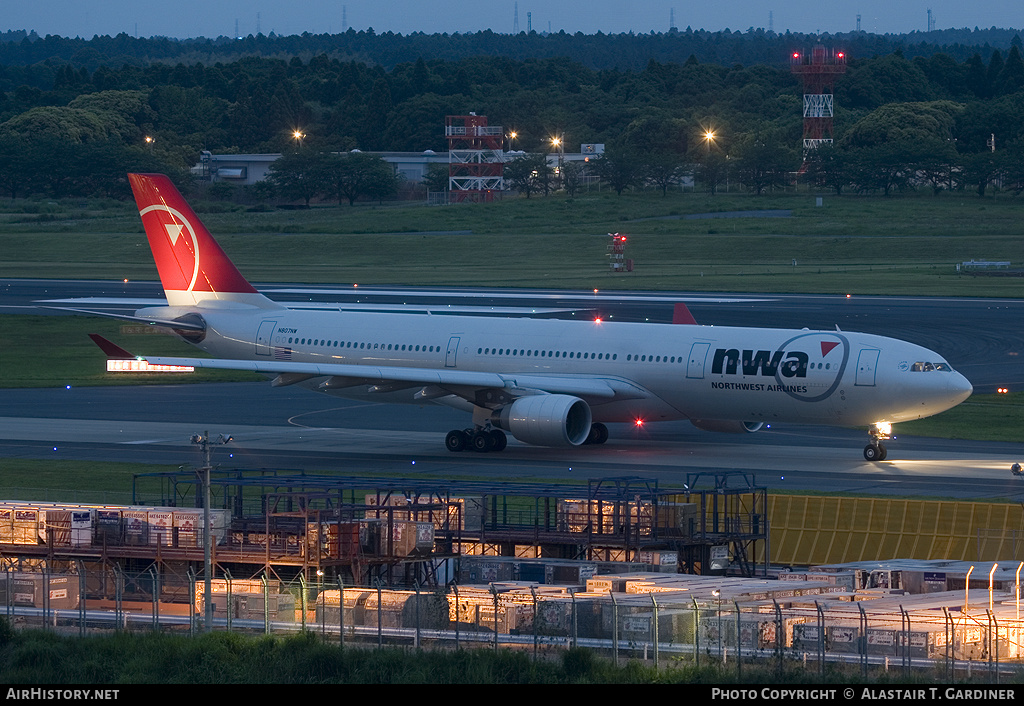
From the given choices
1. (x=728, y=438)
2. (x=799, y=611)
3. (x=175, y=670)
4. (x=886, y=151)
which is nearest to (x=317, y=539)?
(x=175, y=670)

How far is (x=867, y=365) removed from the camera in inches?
2147

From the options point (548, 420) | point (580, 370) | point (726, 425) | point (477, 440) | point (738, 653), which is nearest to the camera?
point (738, 653)

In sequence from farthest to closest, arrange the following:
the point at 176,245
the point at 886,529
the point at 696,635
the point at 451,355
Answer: the point at 176,245
the point at 451,355
the point at 886,529
the point at 696,635

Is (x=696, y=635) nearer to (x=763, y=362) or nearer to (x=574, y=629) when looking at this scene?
(x=574, y=629)

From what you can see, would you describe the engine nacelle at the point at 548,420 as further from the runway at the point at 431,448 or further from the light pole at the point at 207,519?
the light pole at the point at 207,519

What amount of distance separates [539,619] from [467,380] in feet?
81.9

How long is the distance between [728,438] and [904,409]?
997cm

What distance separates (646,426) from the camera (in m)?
66.1

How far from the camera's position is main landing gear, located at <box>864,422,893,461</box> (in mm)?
55969

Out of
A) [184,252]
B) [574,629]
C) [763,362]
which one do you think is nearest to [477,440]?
[763,362]

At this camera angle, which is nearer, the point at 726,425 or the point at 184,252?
the point at 726,425

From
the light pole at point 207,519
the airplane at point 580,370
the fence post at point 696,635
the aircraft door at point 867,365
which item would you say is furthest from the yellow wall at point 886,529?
the light pole at point 207,519

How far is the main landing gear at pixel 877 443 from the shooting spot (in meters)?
56.0
